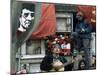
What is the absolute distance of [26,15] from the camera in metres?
1.24

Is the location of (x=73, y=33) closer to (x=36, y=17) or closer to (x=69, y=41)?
(x=69, y=41)

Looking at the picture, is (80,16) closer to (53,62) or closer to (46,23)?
(46,23)

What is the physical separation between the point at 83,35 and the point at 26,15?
14.8 inches

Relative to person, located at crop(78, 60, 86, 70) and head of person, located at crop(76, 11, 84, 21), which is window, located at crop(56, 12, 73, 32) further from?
person, located at crop(78, 60, 86, 70)

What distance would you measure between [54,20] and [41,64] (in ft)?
0.88

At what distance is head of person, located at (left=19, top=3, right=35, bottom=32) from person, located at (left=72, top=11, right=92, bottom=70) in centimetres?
28

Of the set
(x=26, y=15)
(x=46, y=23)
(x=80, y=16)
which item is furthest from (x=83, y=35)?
(x=26, y=15)

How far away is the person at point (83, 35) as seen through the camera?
1.33 m

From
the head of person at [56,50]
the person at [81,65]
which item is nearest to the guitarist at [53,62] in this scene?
the head of person at [56,50]

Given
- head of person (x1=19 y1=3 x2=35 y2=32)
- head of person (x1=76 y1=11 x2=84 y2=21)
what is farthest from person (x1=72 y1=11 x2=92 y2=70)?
head of person (x1=19 y1=3 x2=35 y2=32)

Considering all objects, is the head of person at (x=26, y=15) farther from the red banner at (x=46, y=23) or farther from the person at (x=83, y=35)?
the person at (x=83, y=35)

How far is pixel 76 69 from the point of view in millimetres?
1324

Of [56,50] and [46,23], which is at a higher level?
[46,23]

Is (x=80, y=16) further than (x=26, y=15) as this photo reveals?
Yes
